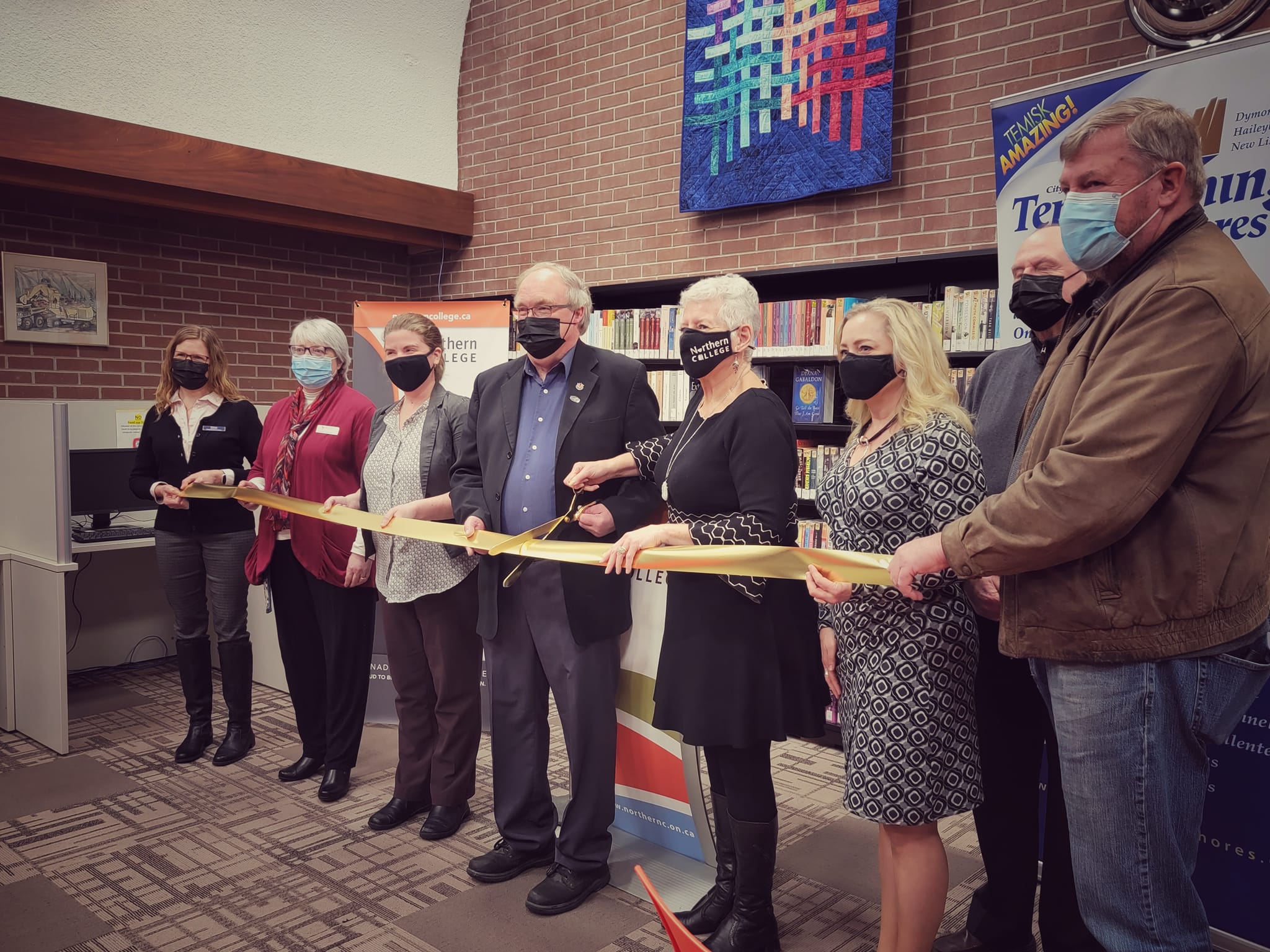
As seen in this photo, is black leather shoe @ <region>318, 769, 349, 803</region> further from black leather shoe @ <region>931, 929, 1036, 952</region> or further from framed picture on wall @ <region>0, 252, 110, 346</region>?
framed picture on wall @ <region>0, 252, 110, 346</region>

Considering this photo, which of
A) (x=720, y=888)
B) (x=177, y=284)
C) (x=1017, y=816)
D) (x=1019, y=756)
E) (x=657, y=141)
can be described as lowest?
(x=720, y=888)

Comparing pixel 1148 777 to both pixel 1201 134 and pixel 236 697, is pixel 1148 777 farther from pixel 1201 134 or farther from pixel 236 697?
pixel 236 697

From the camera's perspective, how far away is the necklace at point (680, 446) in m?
2.19

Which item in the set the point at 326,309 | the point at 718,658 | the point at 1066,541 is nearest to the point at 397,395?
the point at 326,309

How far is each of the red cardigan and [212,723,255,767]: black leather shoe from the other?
2.97ft

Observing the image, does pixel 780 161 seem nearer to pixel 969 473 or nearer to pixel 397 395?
pixel 397 395

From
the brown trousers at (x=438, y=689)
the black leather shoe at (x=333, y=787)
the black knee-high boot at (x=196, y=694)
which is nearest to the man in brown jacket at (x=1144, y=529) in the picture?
the brown trousers at (x=438, y=689)

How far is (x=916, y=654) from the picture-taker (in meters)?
1.84

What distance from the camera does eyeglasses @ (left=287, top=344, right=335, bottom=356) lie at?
10.9 feet

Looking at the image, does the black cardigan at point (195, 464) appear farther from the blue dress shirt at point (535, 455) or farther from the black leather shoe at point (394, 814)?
the blue dress shirt at point (535, 455)

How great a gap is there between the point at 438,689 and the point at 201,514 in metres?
1.40

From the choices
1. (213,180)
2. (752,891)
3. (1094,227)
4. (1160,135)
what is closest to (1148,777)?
(1094,227)

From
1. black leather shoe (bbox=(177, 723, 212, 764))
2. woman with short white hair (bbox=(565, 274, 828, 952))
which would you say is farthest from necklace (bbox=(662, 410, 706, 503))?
black leather shoe (bbox=(177, 723, 212, 764))

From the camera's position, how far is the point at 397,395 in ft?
15.5
